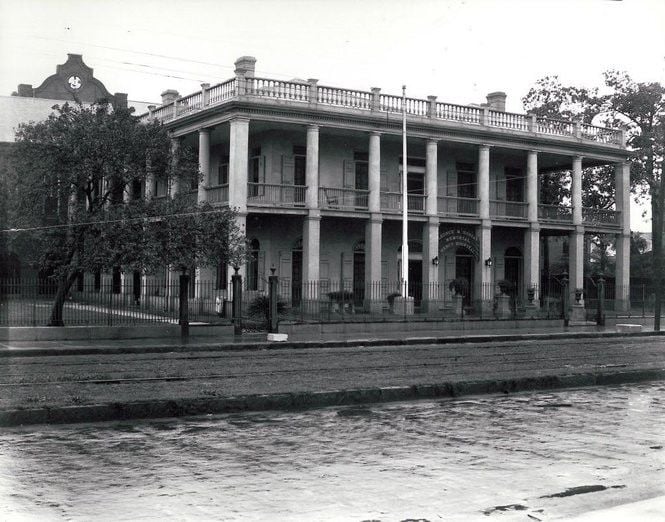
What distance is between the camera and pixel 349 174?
113 ft

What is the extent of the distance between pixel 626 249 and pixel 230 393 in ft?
110

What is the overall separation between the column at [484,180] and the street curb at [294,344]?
9.87 meters

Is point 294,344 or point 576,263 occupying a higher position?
point 576,263

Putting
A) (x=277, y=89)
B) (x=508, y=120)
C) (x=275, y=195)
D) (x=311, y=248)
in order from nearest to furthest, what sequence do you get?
(x=277, y=89), (x=311, y=248), (x=275, y=195), (x=508, y=120)

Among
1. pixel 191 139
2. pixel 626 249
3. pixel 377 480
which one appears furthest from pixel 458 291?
pixel 377 480

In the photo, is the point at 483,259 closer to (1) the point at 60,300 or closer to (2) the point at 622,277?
(2) the point at 622,277

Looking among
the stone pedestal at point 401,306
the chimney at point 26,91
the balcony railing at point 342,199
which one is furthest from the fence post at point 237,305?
the chimney at point 26,91

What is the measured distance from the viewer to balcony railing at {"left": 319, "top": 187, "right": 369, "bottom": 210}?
32062 mm

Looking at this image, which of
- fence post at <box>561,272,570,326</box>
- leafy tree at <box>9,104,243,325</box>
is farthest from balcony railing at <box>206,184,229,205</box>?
fence post at <box>561,272,570,326</box>

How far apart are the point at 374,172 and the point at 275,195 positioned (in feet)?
14.2

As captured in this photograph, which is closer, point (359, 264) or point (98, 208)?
point (98, 208)

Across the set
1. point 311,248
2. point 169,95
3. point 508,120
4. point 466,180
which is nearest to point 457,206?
point 466,180

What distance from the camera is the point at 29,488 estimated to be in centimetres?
600

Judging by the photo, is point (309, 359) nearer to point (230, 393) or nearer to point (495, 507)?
point (230, 393)
